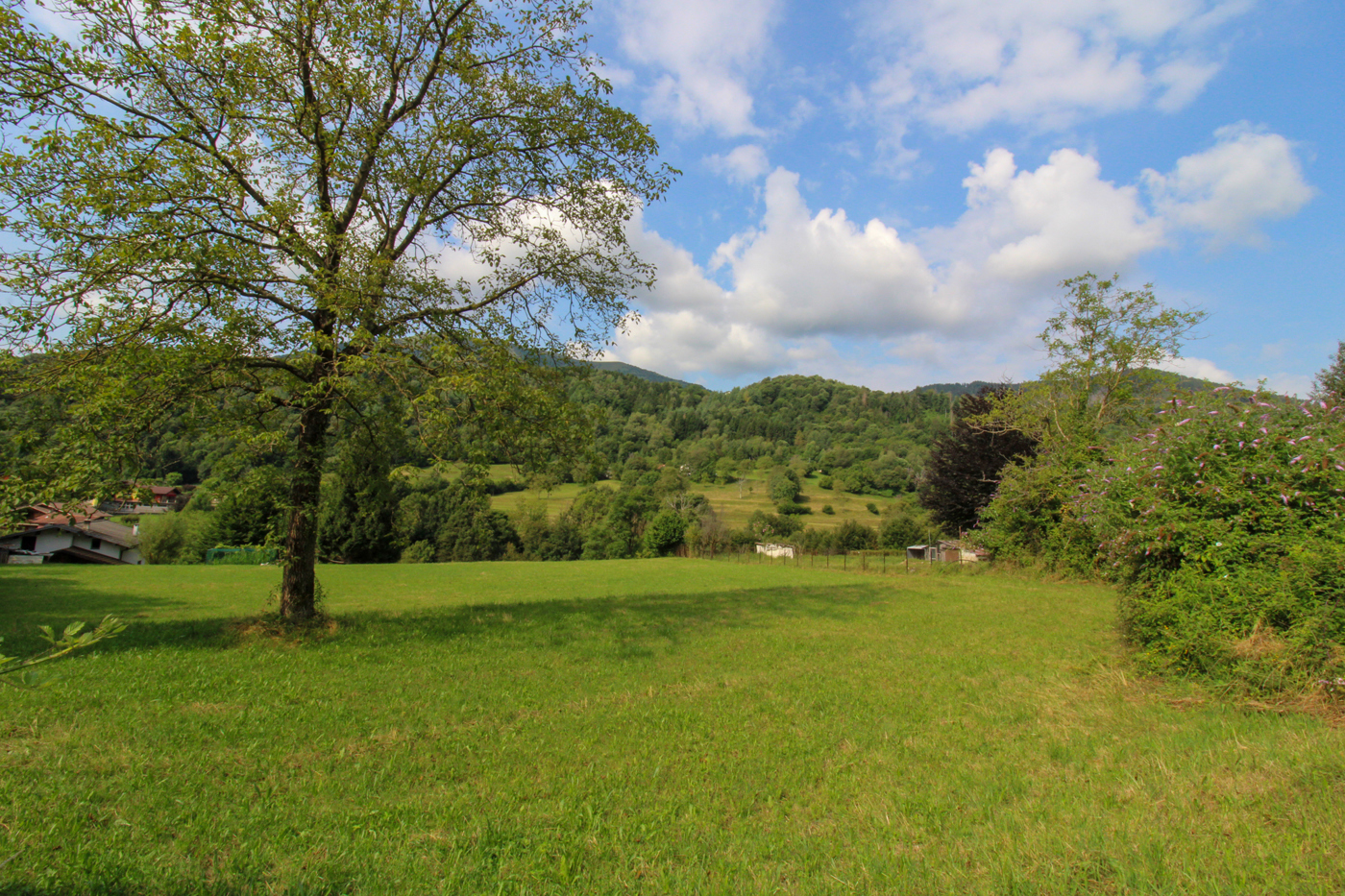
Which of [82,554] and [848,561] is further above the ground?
[848,561]

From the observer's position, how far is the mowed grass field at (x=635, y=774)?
364 cm

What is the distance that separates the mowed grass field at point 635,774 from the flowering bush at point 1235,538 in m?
0.73

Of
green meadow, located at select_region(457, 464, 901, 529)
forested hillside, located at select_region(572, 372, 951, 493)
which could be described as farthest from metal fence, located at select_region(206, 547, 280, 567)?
forested hillside, located at select_region(572, 372, 951, 493)

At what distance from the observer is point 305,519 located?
10.2 meters

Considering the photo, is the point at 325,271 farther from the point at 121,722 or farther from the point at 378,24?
the point at 121,722

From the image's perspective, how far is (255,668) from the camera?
8188mm

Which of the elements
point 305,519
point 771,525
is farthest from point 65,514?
point 771,525

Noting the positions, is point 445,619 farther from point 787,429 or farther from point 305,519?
point 787,429

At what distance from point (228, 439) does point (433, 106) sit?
683 cm

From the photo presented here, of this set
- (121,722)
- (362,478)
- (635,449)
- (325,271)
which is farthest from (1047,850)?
(635,449)

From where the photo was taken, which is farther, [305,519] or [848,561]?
[848,561]

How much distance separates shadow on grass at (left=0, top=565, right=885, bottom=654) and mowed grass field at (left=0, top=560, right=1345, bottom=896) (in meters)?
0.16

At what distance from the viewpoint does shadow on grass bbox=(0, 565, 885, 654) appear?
32.6ft

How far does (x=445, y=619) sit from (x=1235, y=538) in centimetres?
1245
